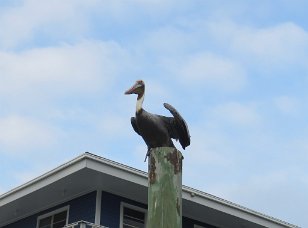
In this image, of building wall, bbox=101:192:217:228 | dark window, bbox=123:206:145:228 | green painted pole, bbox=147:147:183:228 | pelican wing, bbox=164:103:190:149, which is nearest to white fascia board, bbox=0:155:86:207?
building wall, bbox=101:192:217:228

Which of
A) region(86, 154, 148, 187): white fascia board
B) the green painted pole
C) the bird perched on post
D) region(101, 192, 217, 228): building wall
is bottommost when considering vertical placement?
the green painted pole

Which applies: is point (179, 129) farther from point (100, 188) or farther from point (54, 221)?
point (54, 221)

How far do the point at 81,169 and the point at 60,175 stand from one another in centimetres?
94

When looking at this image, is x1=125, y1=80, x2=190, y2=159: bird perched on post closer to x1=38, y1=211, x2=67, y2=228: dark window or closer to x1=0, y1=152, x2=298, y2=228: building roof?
x1=0, y1=152, x2=298, y2=228: building roof

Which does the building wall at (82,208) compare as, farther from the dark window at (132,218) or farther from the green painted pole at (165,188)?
the green painted pole at (165,188)

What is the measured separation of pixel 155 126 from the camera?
15.6 feet

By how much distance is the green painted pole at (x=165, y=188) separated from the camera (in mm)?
4305

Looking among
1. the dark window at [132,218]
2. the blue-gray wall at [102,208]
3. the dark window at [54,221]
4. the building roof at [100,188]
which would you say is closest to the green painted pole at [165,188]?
the building roof at [100,188]

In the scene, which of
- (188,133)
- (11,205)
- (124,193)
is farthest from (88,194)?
(188,133)

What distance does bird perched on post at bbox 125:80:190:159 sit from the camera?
4750 mm

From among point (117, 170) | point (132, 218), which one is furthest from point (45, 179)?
point (132, 218)

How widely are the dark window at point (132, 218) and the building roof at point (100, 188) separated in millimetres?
382

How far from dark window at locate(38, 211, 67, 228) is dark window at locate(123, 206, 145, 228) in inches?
72.0

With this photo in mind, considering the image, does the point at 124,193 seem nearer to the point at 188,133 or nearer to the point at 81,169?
the point at 81,169
